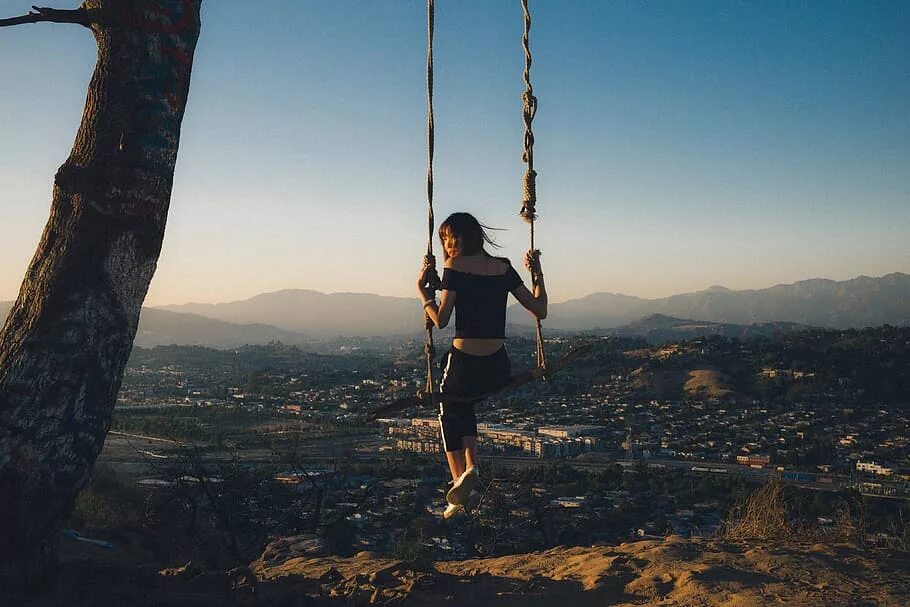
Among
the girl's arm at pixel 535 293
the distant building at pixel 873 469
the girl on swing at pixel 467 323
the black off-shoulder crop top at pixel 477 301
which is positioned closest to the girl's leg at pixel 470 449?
the girl on swing at pixel 467 323

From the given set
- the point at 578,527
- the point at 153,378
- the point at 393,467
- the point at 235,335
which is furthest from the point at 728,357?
the point at 235,335

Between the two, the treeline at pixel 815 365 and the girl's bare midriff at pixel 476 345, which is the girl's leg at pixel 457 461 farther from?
the treeline at pixel 815 365

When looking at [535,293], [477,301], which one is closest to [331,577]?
[477,301]

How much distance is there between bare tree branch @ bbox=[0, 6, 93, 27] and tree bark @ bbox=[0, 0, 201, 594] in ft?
0.15

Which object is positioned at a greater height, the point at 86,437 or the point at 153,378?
the point at 86,437

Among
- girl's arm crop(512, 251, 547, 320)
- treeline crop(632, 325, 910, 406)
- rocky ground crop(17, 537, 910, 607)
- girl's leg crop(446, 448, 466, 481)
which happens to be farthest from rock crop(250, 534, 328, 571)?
treeline crop(632, 325, 910, 406)

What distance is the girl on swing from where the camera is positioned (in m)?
3.84

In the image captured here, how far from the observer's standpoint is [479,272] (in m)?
3.90

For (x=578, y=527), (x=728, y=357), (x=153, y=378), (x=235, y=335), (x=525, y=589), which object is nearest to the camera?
(x=525, y=589)

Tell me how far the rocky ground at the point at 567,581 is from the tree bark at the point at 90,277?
1.70 ft

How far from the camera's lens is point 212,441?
21141 millimetres

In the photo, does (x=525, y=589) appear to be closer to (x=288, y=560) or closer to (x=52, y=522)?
(x=288, y=560)

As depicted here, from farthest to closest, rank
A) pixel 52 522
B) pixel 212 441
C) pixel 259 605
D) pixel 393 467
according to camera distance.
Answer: pixel 212 441 < pixel 393 467 < pixel 259 605 < pixel 52 522

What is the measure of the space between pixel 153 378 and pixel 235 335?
82.4 m
